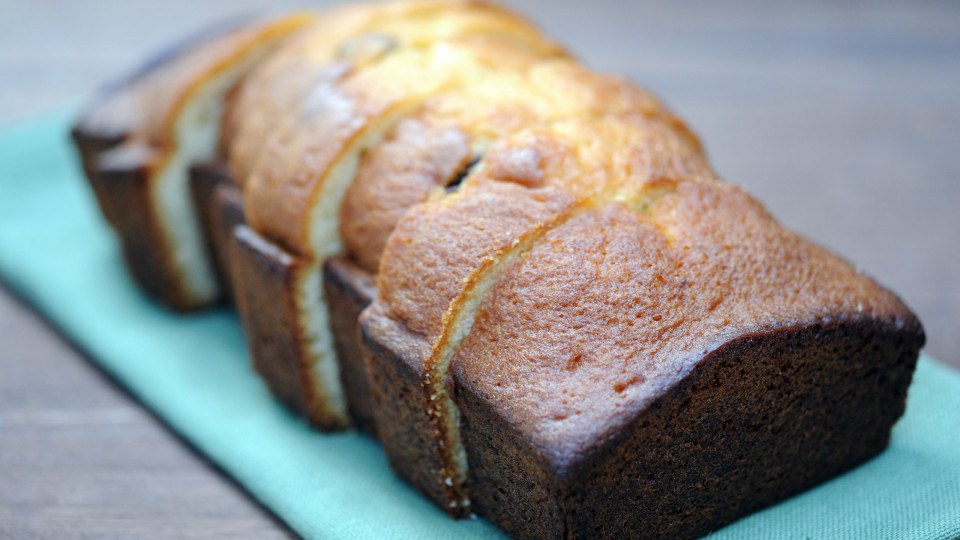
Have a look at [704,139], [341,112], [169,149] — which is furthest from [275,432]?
[704,139]

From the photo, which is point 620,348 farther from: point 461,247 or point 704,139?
point 704,139

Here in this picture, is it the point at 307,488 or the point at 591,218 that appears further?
the point at 307,488

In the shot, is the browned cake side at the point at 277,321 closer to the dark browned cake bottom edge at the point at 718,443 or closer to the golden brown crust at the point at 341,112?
the golden brown crust at the point at 341,112

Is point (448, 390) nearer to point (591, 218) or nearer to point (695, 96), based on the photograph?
point (591, 218)

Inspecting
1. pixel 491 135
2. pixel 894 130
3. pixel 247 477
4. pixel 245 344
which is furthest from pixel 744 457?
pixel 894 130

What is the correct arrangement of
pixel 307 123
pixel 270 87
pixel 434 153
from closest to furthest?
pixel 434 153 < pixel 307 123 < pixel 270 87

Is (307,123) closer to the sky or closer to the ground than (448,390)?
closer to the sky
